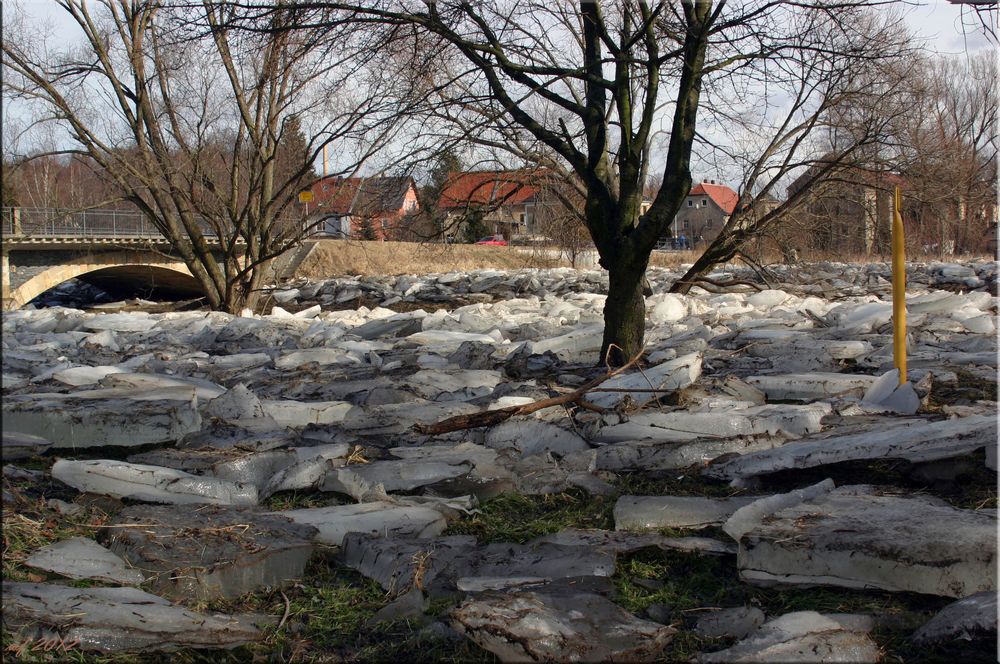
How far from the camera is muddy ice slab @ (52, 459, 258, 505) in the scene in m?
3.21

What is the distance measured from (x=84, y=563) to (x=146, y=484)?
0.78m

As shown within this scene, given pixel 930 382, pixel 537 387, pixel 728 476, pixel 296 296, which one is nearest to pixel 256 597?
pixel 728 476

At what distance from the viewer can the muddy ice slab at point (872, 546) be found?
207 cm

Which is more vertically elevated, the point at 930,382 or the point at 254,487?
the point at 930,382

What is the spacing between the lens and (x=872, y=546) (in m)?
2.19

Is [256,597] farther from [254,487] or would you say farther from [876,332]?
[876,332]

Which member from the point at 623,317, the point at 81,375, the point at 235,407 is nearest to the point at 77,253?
the point at 81,375

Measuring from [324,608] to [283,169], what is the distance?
15.2 m

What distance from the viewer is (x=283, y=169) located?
645 inches

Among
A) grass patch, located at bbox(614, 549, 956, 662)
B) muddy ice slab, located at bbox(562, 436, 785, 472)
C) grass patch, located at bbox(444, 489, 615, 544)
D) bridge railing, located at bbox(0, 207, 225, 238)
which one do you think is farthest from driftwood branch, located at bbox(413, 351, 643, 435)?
bridge railing, located at bbox(0, 207, 225, 238)

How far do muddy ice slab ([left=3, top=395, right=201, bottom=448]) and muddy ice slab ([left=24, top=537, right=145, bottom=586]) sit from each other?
1.52m

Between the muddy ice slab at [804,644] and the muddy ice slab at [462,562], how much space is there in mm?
554

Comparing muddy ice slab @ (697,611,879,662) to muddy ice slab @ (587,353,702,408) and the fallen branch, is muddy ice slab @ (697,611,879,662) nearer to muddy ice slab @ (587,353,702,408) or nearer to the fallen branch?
muddy ice slab @ (587,353,702,408)

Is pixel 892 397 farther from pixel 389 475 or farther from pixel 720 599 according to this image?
pixel 389 475
